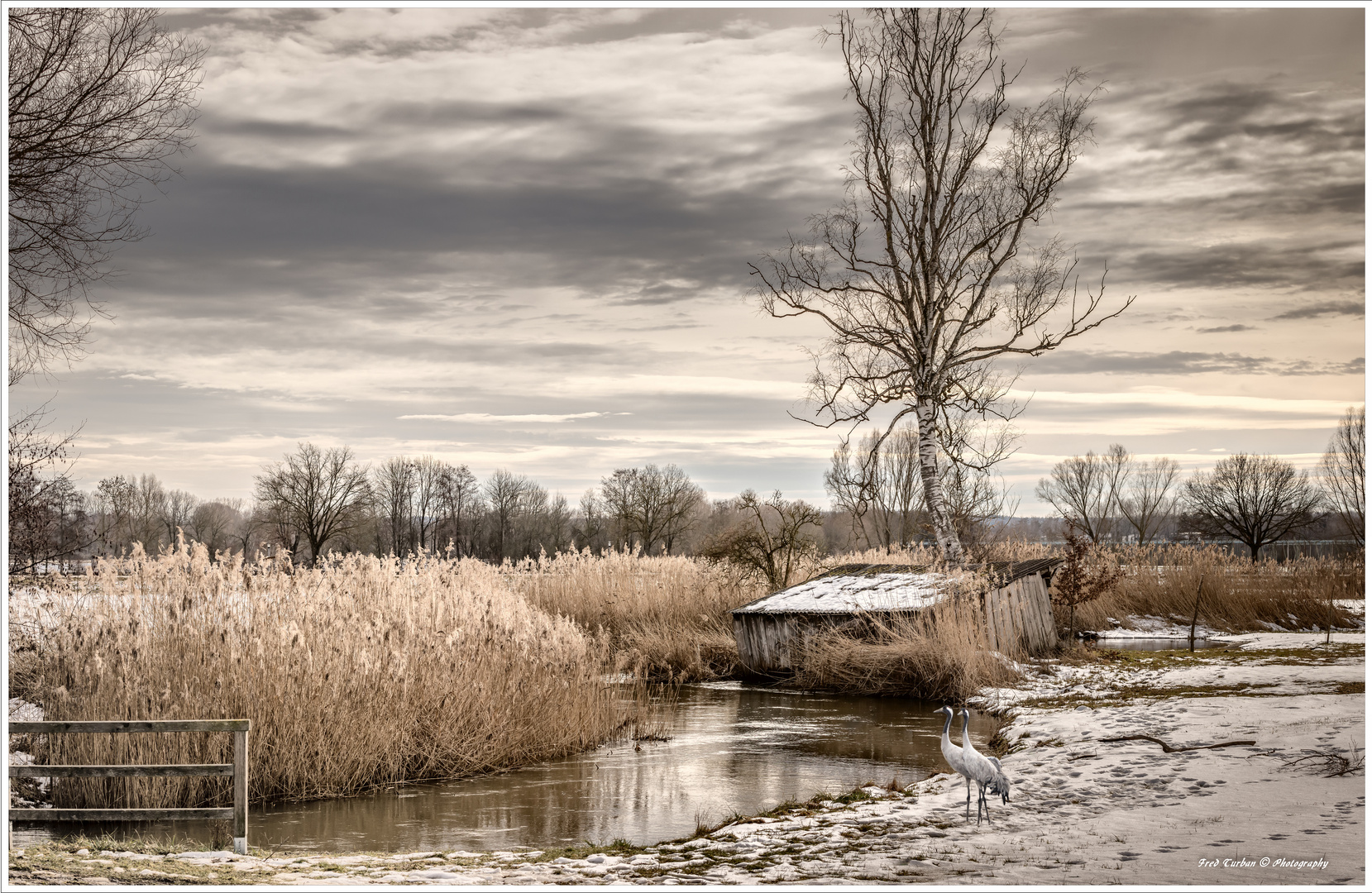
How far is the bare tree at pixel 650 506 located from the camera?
167 ft

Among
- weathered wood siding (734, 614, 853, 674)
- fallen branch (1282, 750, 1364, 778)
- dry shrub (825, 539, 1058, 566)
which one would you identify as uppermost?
dry shrub (825, 539, 1058, 566)

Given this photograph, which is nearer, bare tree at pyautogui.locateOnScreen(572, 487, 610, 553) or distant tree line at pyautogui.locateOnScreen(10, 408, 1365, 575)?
distant tree line at pyautogui.locateOnScreen(10, 408, 1365, 575)

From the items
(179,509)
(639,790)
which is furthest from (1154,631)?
(179,509)

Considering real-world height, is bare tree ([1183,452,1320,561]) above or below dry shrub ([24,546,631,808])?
above

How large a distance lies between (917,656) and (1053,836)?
8.66m

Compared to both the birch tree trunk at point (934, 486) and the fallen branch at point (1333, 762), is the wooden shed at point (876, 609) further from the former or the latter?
the fallen branch at point (1333, 762)

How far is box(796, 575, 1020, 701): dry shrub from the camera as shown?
14.8 m

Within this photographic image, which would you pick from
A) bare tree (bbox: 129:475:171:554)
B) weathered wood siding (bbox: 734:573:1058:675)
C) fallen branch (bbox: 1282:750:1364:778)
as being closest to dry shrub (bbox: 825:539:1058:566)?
weathered wood siding (bbox: 734:573:1058:675)

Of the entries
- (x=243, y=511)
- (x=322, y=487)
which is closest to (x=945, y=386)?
(x=322, y=487)

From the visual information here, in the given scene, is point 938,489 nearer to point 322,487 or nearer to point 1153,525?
point 322,487

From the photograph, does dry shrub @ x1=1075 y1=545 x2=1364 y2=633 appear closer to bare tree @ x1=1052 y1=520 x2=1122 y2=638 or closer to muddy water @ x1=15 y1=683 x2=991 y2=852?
bare tree @ x1=1052 y1=520 x2=1122 y2=638

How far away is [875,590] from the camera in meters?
17.5

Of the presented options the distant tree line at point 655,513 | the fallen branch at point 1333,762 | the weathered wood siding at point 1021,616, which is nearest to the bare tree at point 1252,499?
the distant tree line at point 655,513

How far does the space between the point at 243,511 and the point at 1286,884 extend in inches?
3111
